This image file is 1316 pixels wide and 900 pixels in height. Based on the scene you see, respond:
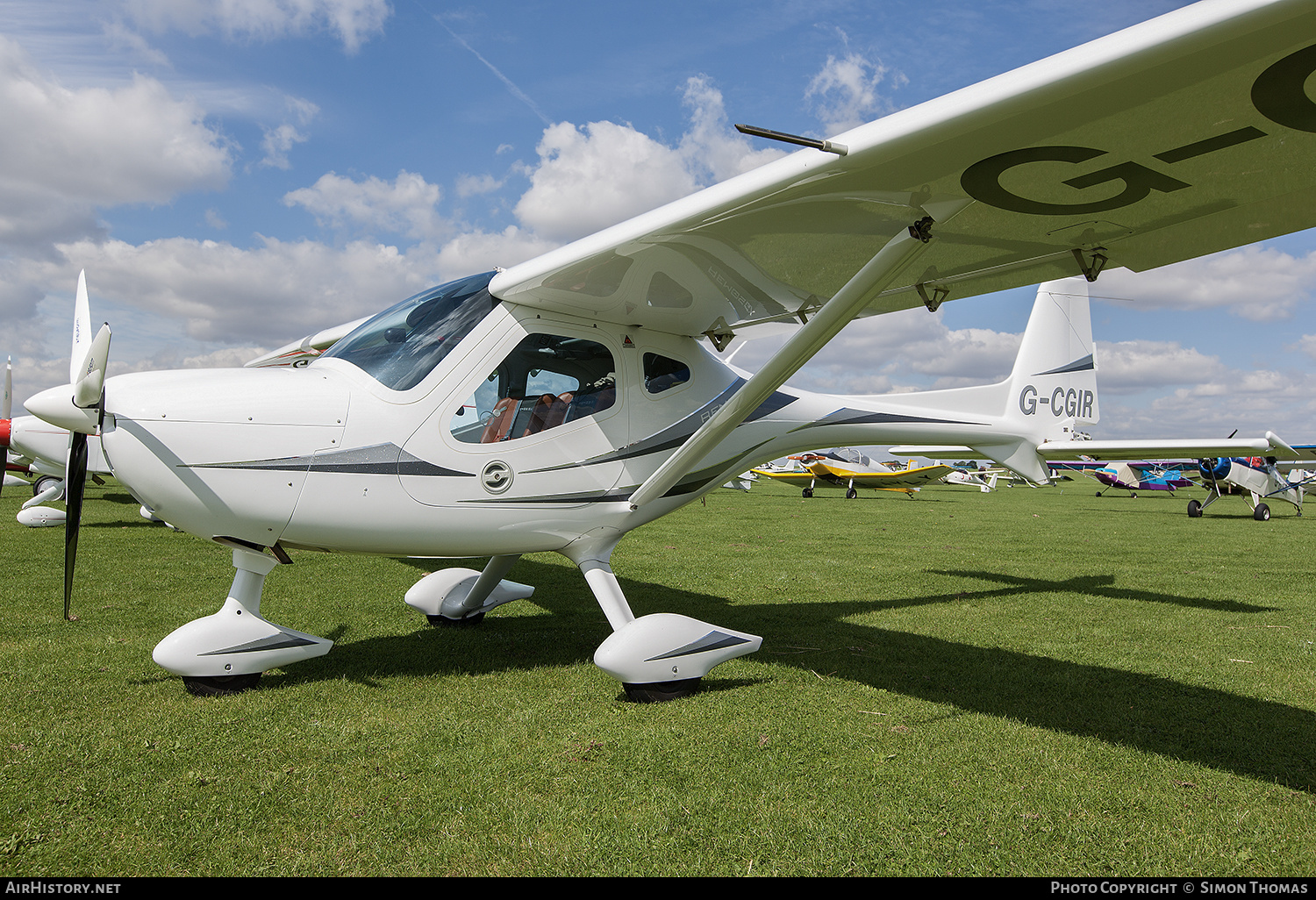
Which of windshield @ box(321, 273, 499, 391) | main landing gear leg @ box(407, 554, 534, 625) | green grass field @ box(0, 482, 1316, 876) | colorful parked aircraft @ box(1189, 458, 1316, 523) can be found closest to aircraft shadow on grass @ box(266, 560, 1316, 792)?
green grass field @ box(0, 482, 1316, 876)

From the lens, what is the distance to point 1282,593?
831cm

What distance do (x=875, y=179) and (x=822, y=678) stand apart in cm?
310

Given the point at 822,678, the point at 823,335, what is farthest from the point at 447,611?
the point at 823,335

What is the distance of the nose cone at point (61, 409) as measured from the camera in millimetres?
3592

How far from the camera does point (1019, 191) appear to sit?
11.6 ft

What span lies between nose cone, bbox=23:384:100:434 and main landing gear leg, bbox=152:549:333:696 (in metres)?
1.09

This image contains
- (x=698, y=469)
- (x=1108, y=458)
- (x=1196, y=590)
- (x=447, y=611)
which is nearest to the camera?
(x=698, y=469)

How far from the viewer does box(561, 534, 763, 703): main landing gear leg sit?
4.20m

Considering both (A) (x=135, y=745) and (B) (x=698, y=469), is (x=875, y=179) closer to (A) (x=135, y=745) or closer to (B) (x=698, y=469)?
(B) (x=698, y=469)

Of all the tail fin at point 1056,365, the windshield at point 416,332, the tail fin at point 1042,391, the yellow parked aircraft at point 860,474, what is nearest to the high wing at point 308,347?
the windshield at point 416,332

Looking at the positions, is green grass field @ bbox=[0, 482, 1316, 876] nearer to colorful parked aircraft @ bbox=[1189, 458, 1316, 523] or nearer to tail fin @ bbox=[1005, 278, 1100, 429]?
tail fin @ bbox=[1005, 278, 1100, 429]

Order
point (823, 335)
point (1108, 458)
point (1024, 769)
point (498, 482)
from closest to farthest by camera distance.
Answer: point (1024, 769) < point (823, 335) < point (498, 482) < point (1108, 458)

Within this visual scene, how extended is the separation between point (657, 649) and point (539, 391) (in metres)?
1.80

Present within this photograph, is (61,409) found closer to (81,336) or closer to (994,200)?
(81,336)
